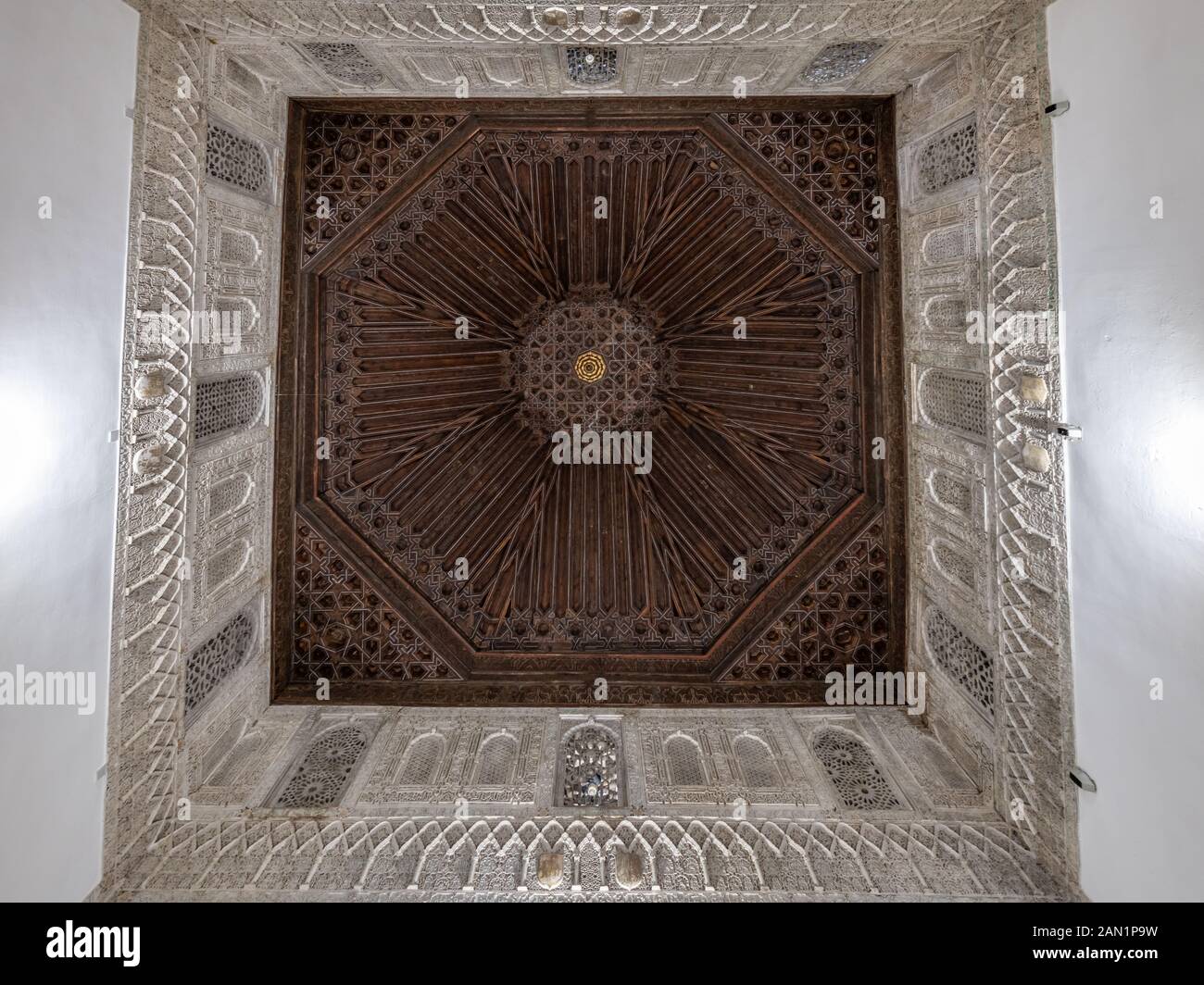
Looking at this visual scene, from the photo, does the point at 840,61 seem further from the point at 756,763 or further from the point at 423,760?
the point at 423,760

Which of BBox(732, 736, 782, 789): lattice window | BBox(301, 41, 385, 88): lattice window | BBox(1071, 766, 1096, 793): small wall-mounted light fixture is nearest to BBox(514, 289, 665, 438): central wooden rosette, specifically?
BBox(301, 41, 385, 88): lattice window

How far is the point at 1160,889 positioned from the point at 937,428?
333cm

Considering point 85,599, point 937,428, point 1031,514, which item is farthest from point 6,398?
point 937,428

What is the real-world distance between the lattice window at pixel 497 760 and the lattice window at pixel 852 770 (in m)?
2.52

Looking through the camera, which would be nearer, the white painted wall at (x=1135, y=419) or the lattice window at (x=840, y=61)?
the white painted wall at (x=1135, y=419)

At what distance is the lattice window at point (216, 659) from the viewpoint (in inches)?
192

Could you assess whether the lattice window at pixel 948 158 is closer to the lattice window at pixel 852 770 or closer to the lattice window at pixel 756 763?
the lattice window at pixel 852 770

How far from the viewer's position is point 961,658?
17.3ft

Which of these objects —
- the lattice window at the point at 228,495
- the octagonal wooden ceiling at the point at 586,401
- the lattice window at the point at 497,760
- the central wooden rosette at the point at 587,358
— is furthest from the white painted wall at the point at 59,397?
the central wooden rosette at the point at 587,358

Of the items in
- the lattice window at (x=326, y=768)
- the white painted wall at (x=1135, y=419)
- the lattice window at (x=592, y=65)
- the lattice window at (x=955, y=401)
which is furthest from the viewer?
the lattice window at (x=592, y=65)

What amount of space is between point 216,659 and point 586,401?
409cm

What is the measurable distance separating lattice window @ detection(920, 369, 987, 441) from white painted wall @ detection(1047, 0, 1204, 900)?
3.37 feet

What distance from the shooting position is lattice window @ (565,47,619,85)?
17.7 feet

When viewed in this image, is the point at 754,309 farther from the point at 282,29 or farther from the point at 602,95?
the point at 282,29
